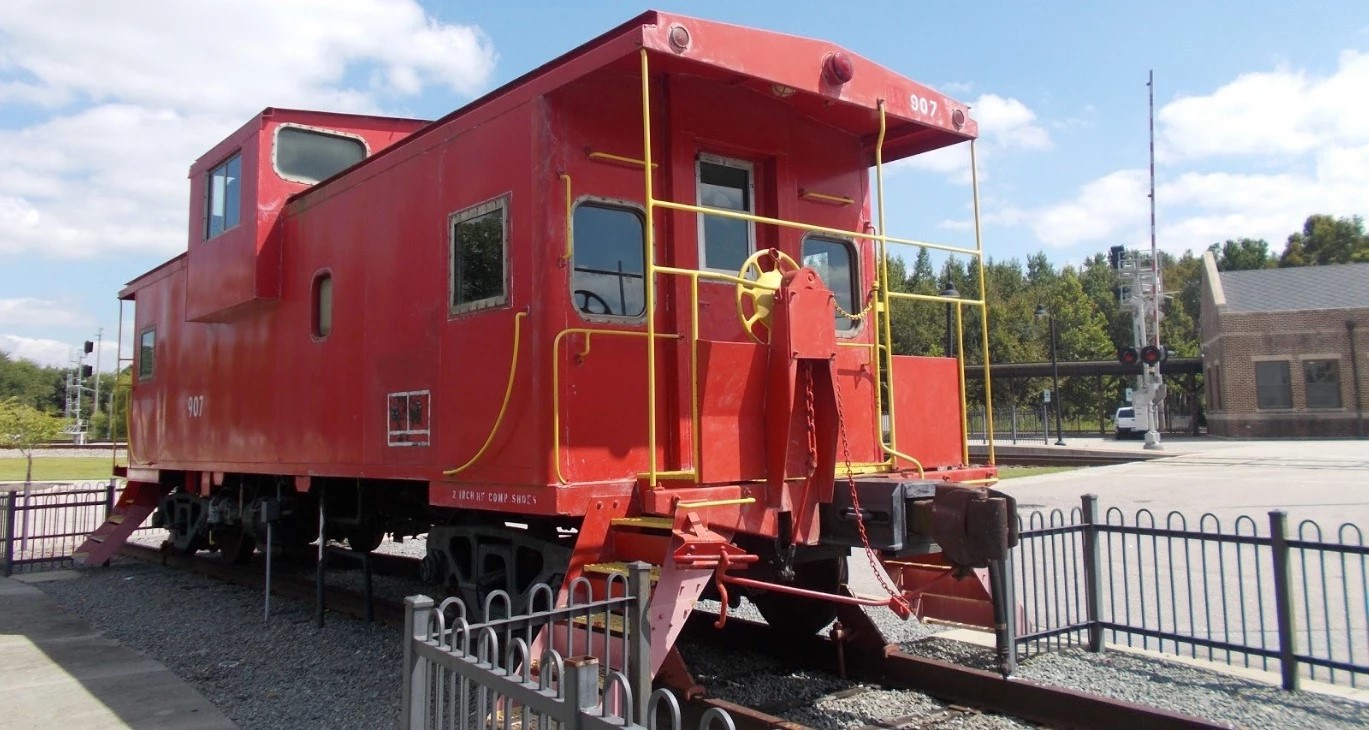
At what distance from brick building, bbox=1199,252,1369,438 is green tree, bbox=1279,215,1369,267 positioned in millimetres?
31374

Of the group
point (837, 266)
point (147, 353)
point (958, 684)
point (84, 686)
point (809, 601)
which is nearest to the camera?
point (958, 684)

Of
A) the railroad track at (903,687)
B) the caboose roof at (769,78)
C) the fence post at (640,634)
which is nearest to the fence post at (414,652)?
the fence post at (640,634)

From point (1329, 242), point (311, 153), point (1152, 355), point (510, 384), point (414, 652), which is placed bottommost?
point (414, 652)

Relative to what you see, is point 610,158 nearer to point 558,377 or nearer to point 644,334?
point 644,334

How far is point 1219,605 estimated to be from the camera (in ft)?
26.6

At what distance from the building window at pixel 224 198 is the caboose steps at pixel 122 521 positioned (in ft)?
14.0

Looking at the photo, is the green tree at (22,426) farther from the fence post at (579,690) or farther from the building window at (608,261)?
the fence post at (579,690)

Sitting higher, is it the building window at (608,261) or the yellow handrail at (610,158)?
the yellow handrail at (610,158)

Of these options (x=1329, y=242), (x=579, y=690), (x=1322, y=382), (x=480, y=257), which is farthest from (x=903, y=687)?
(x=1329, y=242)

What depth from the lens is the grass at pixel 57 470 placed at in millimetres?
25272

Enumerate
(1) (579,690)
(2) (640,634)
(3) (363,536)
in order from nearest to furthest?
(1) (579,690)
(2) (640,634)
(3) (363,536)

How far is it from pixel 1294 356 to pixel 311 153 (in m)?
40.2

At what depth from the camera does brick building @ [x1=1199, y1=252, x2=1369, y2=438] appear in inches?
1421

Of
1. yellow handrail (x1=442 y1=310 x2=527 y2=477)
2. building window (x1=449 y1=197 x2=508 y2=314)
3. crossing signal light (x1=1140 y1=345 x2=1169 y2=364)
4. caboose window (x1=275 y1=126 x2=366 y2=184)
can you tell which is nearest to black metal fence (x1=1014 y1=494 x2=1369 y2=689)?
yellow handrail (x1=442 y1=310 x2=527 y2=477)
